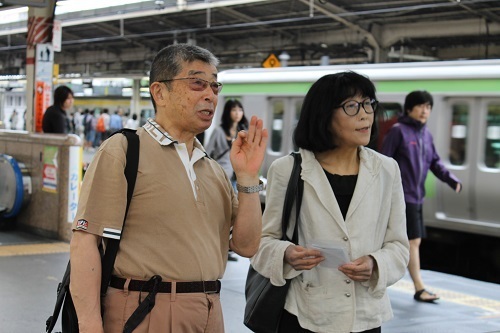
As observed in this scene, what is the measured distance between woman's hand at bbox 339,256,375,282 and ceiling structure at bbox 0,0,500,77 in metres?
14.5

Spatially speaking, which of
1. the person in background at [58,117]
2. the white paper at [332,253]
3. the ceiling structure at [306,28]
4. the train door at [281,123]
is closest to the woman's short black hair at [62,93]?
the person in background at [58,117]

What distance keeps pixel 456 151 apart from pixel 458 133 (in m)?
0.25

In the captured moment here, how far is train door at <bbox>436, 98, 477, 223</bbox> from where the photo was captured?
33.8ft

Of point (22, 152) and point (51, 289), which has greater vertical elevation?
point (22, 152)

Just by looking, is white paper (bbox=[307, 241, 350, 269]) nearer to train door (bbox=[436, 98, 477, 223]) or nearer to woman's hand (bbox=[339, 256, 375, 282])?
woman's hand (bbox=[339, 256, 375, 282])

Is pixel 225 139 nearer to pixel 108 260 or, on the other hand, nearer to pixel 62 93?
pixel 62 93

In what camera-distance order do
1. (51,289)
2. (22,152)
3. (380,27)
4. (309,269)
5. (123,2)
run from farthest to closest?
1. (380,27)
2. (123,2)
3. (22,152)
4. (51,289)
5. (309,269)

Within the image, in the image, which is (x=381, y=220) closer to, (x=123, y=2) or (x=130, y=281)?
(x=130, y=281)

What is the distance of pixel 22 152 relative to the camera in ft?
33.0

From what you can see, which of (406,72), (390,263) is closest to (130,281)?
(390,263)

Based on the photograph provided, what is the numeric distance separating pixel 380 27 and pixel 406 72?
427 inches

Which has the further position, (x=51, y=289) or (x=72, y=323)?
(x=51, y=289)

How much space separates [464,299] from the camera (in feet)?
23.0

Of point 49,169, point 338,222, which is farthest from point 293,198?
point 49,169
